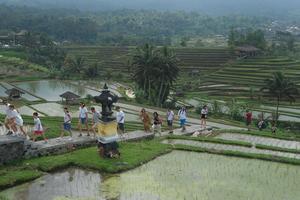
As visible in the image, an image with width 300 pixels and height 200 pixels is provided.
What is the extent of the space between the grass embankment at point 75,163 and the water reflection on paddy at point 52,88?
38663mm

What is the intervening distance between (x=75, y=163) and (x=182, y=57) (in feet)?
261

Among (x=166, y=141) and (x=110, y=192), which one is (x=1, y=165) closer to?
(x=110, y=192)

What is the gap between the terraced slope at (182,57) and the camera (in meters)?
89.3

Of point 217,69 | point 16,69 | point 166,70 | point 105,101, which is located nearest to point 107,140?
point 105,101

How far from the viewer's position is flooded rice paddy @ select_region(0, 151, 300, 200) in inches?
574

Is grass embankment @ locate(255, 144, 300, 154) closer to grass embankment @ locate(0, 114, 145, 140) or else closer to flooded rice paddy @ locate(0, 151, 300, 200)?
flooded rice paddy @ locate(0, 151, 300, 200)

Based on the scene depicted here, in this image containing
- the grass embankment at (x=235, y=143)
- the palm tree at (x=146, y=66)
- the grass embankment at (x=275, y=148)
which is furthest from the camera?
the palm tree at (x=146, y=66)

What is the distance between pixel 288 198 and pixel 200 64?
76.7 m

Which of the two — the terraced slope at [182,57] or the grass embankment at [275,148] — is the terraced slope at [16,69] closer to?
the terraced slope at [182,57]

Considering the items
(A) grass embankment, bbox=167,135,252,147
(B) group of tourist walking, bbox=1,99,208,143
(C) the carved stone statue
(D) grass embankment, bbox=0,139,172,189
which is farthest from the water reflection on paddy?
(C) the carved stone statue

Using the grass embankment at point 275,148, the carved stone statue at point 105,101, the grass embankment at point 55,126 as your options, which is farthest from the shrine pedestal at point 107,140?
the grass embankment at point 275,148

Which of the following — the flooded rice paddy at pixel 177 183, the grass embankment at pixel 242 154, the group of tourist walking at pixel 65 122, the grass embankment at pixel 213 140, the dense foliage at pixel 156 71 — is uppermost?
the group of tourist walking at pixel 65 122

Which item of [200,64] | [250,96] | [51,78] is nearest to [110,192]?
[250,96]

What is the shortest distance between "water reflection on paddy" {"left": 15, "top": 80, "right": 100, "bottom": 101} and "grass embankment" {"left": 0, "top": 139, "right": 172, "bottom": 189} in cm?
3866
